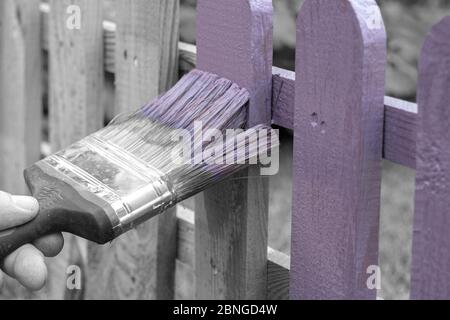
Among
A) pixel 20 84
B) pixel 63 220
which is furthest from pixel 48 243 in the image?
pixel 20 84

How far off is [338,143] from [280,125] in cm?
23

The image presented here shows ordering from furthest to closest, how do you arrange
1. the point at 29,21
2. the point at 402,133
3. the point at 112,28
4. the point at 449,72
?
the point at 29,21 < the point at 112,28 < the point at 402,133 < the point at 449,72

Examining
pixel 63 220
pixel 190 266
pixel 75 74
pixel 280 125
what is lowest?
pixel 190 266

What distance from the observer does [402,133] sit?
1.44 m

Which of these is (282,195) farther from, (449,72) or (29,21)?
(449,72)

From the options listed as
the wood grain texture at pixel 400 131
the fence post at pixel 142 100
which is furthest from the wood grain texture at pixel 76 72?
the wood grain texture at pixel 400 131

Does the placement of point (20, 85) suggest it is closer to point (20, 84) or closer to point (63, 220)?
point (20, 84)

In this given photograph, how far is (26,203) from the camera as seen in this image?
151 cm

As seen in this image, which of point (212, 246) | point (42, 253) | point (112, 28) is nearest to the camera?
point (42, 253)

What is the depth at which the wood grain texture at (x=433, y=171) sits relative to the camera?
1295mm

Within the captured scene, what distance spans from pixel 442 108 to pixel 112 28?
3.93ft

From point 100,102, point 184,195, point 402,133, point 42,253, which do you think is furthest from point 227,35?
point 100,102

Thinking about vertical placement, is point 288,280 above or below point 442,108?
below
